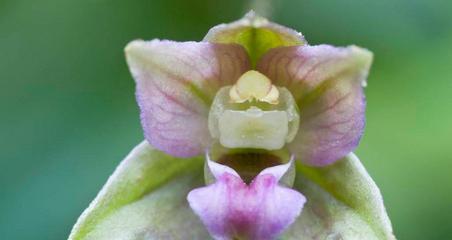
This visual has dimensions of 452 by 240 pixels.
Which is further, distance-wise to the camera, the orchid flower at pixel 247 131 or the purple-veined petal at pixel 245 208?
the orchid flower at pixel 247 131

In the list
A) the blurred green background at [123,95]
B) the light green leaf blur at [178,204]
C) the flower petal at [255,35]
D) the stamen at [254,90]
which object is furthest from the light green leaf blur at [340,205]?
the blurred green background at [123,95]

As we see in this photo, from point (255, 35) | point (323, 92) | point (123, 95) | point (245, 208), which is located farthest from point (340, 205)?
point (123, 95)

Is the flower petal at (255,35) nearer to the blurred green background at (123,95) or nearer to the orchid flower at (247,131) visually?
the orchid flower at (247,131)

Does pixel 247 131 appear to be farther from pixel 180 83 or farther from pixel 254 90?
pixel 180 83

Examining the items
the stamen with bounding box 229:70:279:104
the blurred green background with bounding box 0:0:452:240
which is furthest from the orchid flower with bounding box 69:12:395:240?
the blurred green background with bounding box 0:0:452:240

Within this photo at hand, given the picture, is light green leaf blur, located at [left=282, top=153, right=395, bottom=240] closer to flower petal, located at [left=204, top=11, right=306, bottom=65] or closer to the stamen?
the stamen

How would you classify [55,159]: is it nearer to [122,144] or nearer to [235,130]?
[122,144]
